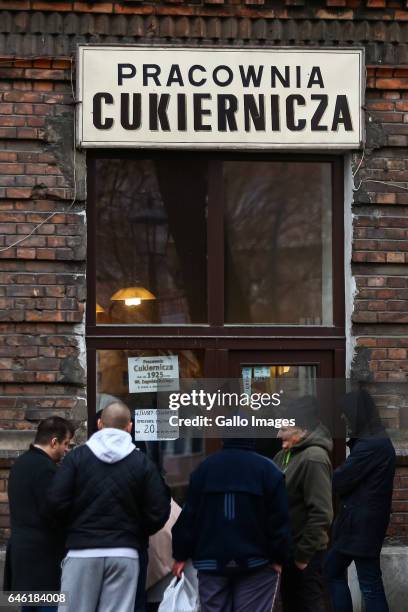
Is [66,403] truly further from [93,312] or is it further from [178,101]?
[178,101]

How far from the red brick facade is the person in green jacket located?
48.5 inches

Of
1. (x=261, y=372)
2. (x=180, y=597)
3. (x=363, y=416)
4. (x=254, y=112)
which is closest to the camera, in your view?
(x=180, y=597)

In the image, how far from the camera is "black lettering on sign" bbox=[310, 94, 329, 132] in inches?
320

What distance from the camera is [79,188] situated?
8.02m

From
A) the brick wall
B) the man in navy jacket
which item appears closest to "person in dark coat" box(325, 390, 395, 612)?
the man in navy jacket

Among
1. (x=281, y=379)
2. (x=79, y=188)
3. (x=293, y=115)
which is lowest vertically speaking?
(x=281, y=379)

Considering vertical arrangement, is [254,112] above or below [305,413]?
above

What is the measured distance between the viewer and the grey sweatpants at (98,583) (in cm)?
589

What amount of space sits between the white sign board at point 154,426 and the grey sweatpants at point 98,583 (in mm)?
2127

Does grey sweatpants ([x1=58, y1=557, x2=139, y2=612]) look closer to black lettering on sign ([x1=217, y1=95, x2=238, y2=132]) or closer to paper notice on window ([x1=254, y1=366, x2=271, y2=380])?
paper notice on window ([x1=254, y1=366, x2=271, y2=380])

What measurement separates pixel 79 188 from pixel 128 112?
67cm

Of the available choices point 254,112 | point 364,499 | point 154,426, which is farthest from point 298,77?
point 364,499

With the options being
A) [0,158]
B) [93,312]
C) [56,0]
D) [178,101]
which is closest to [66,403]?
[93,312]

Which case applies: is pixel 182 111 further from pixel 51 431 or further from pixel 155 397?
pixel 51 431
